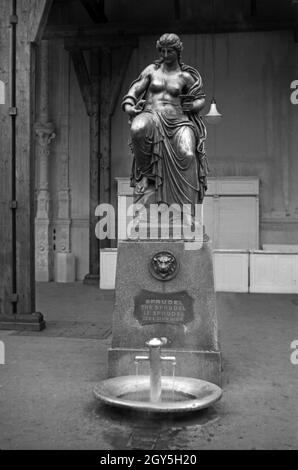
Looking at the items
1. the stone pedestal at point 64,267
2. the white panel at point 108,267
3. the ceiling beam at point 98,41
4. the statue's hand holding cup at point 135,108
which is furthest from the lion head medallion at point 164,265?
the ceiling beam at point 98,41

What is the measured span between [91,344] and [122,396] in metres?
2.36

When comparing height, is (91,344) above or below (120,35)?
below

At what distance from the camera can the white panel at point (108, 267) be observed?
11148mm

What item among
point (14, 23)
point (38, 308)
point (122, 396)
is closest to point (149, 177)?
point (122, 396)

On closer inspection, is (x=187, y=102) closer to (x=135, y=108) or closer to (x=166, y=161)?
(x=135, y=108)

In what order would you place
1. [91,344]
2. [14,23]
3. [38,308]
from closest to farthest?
[91,344], [14,23], [38,308]

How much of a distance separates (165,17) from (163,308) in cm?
1015

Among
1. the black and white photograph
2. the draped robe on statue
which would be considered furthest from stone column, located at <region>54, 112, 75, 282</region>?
the draped robe on statue

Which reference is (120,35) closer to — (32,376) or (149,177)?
(149,177)

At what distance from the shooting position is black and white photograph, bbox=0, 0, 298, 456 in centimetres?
397

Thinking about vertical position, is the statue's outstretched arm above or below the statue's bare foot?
above

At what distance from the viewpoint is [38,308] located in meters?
9.16

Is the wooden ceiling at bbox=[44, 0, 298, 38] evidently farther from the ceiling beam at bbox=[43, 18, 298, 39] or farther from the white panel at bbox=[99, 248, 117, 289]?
the white panel at bbox=[99, 248, 117, 289]

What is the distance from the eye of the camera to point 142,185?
5109 millimetres
